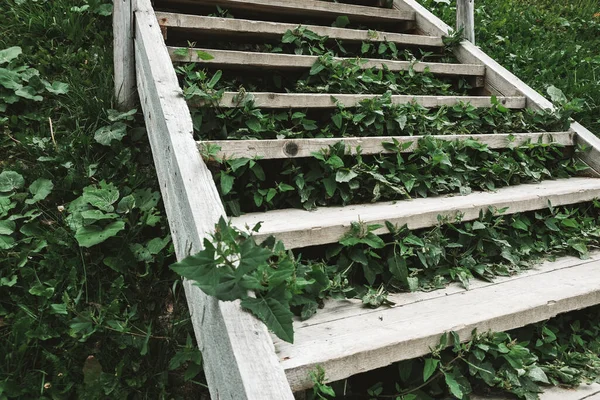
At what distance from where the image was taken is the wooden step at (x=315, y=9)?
3075 mm

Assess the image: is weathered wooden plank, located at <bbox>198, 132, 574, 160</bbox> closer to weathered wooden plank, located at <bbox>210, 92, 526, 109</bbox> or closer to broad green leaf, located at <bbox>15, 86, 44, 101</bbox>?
weathered wooden plank, located at <bbox>210, 92, 526, 109</bbox>

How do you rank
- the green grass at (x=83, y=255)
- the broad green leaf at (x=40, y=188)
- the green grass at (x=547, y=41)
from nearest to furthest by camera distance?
the green grass at (x=83, y=255) → the broad green leaf at (x=40, y=188) → the green grass at (x=547, y=41)

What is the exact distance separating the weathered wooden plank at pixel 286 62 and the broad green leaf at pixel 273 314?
5.19 feet

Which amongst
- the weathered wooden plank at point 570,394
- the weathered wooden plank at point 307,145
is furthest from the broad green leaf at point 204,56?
the weathered wooden plank at point 570,394

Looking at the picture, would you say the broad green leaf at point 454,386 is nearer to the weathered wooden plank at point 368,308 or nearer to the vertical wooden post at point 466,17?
the weathered wooden plank at point 368,308

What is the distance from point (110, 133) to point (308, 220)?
3.90 feet

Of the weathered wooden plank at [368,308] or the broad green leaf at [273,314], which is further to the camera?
the weathered wooden plank at [368,308]

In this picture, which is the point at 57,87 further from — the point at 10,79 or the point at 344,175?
the point at 344,175

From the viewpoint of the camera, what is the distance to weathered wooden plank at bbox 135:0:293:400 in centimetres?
112

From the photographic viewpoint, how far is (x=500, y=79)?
3.21 m

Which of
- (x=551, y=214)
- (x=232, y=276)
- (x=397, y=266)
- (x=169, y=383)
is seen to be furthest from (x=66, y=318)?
(x=551, y=214)

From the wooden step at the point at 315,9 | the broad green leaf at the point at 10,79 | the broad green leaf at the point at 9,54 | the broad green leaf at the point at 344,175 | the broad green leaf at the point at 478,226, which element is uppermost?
the wooden step at the point at 315,9

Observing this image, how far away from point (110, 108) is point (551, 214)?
2.31 m

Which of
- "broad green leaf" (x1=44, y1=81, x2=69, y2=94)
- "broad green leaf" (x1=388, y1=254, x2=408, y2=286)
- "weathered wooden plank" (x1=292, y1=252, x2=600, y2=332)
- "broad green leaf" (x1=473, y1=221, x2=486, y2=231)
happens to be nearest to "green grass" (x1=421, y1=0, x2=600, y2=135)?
"broad green leaf" (x1=473, y1=221, x2=486, y2=231)
